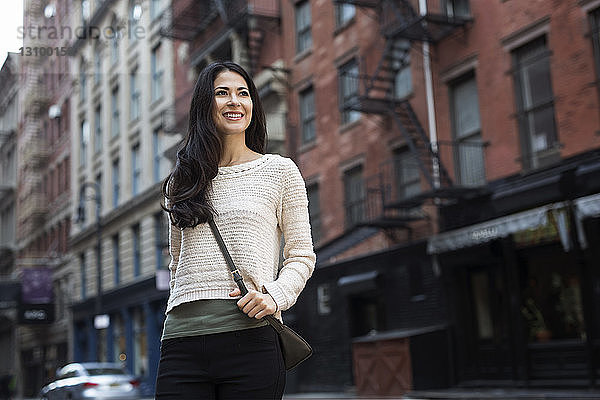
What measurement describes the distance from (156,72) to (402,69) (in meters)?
17.1

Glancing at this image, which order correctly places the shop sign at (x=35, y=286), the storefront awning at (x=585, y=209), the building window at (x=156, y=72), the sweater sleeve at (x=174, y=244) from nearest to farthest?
1. the sweater sleeve at (x=174, y=244)
2. the storefront awning at (x=585, y=209)
3. the shop sign at (x=35, y=286)
4. the building window at (x=156, y=72)

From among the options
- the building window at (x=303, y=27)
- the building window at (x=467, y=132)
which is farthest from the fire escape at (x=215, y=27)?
the building window at (x=467, y=132)

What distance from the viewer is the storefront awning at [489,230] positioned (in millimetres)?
16156

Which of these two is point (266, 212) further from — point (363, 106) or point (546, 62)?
point (363, 106)

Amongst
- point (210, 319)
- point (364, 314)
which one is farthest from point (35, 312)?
point (210, 319)

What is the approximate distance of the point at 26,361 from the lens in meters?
50.7

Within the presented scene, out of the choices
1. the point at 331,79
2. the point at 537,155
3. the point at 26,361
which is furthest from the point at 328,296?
the point at 26,361

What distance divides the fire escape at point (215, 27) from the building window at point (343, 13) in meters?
3.64

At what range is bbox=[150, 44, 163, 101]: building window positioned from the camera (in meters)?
36.2

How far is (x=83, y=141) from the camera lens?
4534 centimetres

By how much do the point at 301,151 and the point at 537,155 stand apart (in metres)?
10.1

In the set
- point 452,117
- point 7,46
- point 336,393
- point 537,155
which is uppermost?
point 452,117

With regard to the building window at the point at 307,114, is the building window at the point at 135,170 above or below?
above

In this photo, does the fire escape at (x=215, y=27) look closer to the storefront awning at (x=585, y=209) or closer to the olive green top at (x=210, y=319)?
the storefront awning at (x=585, y=209)
